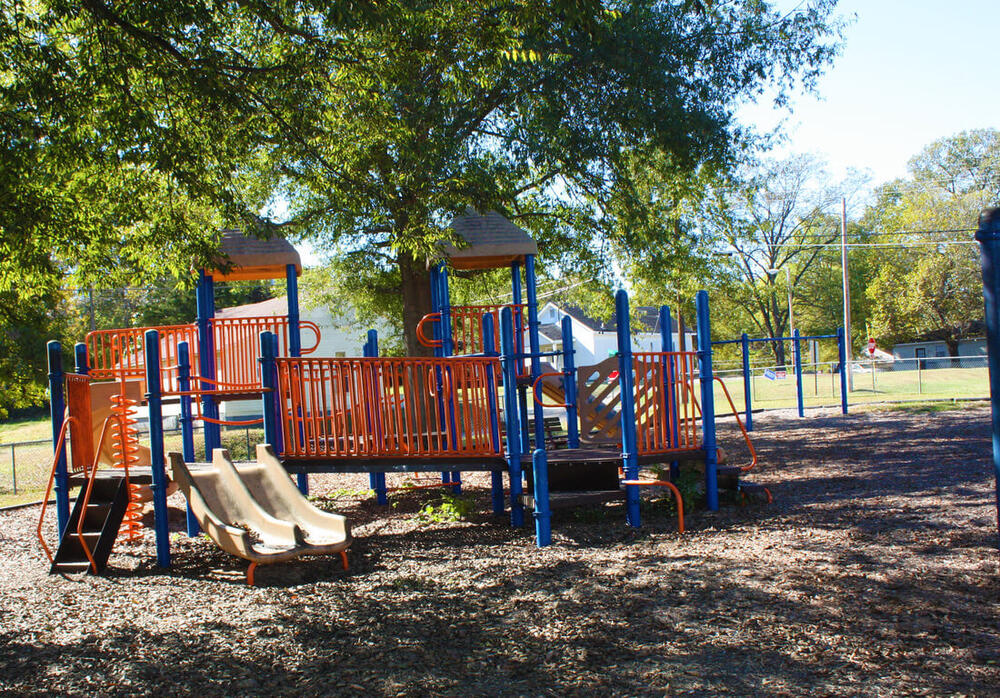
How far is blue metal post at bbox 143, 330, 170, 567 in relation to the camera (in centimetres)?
793

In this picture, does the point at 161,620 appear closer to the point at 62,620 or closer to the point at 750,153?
the point at 62,620

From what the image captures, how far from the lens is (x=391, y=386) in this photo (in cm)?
957

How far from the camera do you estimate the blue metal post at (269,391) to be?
890cm

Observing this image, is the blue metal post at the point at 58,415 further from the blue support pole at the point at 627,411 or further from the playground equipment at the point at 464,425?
the blue support pole at the point at 627,411

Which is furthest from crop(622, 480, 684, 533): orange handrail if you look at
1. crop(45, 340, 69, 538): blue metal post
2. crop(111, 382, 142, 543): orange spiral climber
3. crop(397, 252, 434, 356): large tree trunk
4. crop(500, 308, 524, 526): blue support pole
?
crop(397, 252, 434, 356): large tree trunk

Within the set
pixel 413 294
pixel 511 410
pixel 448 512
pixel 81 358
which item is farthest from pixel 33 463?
pixel 511 410

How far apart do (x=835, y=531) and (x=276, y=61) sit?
8691 mm

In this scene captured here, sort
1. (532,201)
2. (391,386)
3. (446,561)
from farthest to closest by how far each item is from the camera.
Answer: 1. (532,201)
2. (391,386)
3. (446,561)

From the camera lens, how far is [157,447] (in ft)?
26.4

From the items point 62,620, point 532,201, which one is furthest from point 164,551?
point 532,201

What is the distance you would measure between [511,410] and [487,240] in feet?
20.6

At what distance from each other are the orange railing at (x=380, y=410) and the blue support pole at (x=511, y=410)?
1.20 ft

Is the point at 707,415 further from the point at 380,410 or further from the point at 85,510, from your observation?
the point at 85,510

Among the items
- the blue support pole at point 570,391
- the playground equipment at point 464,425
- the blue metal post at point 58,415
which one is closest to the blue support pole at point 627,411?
the playground equipment at point 464,425
